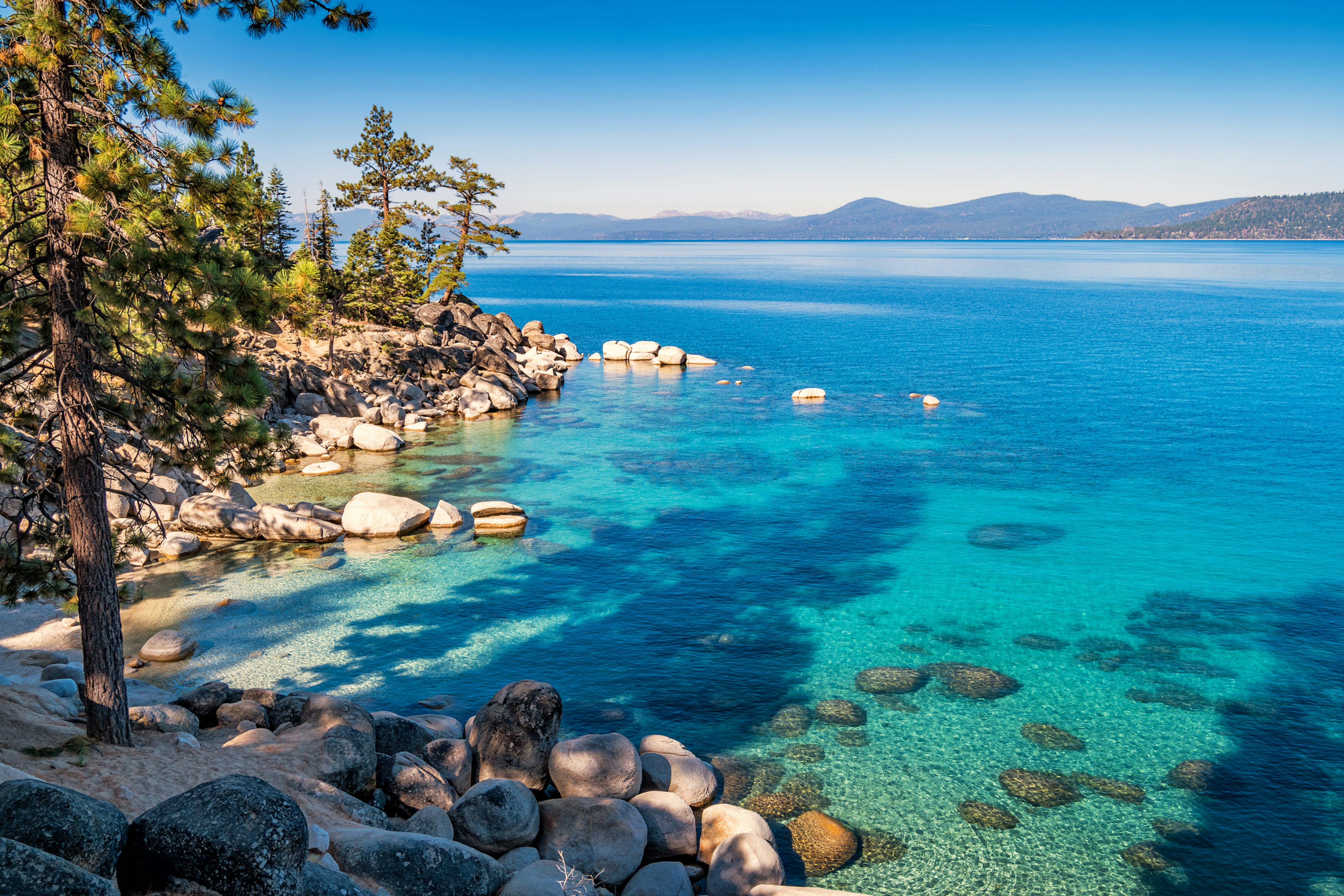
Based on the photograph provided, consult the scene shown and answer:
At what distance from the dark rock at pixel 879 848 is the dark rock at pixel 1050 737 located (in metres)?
5.48

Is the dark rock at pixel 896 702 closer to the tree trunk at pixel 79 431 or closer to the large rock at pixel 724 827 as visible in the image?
the large rock at pixel 724 827

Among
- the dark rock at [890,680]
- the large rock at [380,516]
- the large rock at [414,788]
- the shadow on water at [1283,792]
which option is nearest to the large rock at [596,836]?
the large rock at [414,788]

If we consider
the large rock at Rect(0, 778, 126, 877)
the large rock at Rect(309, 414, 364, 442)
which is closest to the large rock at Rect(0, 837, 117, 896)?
the large rock at Rect(0, 778, 126, 877)

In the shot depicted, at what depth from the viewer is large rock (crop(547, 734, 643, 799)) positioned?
16.0 m

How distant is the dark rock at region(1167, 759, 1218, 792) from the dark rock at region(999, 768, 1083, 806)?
240 centimetres

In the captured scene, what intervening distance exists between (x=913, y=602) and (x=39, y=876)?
25090mm

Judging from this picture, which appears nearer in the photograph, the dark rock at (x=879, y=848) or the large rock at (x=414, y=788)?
the large rock at (x=414, y=788)

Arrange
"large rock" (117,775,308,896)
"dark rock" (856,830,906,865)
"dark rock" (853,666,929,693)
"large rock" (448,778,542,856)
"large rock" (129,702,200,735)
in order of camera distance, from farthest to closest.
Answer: "dark rock" (853,666,929,693)
"dark rock" (856,830,906,865)
"large rock" (129,702,200,735)
"large rock" (448,778,542,856)
"large rock" (117,775,308,896)

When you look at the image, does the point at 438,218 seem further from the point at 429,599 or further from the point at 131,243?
the point at 131,243

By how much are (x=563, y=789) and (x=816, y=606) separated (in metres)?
13.2

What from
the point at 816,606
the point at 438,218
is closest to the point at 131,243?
the point at 816,606

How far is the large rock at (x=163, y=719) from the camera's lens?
15.5 meters

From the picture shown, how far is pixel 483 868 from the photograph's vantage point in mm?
12469

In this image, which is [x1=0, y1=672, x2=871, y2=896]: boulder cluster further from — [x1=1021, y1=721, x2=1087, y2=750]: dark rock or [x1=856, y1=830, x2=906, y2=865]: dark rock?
[x1=1021, y1=721, x2=1087, y2=750]: dark rock
